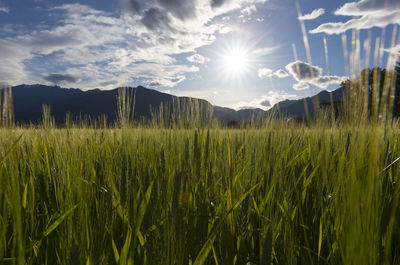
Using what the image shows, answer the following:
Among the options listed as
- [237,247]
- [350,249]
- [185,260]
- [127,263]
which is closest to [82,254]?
[127,263]

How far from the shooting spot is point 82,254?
646 millimetres

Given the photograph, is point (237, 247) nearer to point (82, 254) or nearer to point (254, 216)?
point (254, 216)

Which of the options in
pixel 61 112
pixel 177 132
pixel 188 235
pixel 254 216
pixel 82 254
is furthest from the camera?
pixel 61 112

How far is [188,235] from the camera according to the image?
0.81 meters

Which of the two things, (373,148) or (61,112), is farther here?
(61,112)

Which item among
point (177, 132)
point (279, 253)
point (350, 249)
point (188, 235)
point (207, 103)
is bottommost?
point (279, 253)

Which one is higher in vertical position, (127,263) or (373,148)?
(373,148)

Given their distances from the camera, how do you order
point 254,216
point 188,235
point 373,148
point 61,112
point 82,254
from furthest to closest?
point 61,112
point 254,216
point 188,235
point 82,254
point 373,148

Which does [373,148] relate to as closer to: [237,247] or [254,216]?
[237,247]

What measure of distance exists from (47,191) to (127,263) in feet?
1.94

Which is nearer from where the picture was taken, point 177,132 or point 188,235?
point 188,235

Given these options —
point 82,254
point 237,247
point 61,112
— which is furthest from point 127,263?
point 61,112

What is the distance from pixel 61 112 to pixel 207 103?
17142 centimetres

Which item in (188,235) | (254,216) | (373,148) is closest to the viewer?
(373,148)
